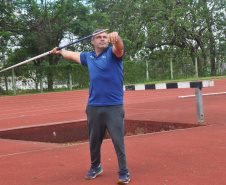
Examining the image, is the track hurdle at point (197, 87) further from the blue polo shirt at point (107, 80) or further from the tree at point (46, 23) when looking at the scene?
the tree at point (46, 23)

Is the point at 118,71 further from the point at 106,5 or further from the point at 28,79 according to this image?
the point at 106,5

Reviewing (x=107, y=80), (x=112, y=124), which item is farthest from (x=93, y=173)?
(x=107, y=80)

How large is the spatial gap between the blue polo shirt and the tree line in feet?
80.0

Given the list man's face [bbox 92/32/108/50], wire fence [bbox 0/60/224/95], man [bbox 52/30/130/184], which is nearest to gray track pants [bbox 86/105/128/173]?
man [bbox 52/30/130/184]

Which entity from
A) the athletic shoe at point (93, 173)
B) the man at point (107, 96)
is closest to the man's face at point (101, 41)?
the man at point (107, 96)

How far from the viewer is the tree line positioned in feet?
91.2

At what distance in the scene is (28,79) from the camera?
2712 centimetres

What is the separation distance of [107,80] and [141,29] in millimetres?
30279

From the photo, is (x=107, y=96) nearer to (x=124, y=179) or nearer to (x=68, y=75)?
(x=124, y=179)

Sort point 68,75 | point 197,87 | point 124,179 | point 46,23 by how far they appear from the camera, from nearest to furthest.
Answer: point 124,179 → point 197,87 → point 46,23 → point 68,75

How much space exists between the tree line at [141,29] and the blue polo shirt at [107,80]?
24398 mm

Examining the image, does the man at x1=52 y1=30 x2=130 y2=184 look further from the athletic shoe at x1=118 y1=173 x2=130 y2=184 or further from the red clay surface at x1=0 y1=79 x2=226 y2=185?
the red clay surface at x1=0 y1=79 x2=226 y2=185

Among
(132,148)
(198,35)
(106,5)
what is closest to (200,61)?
(198,35)

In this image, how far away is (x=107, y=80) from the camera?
380 cm
